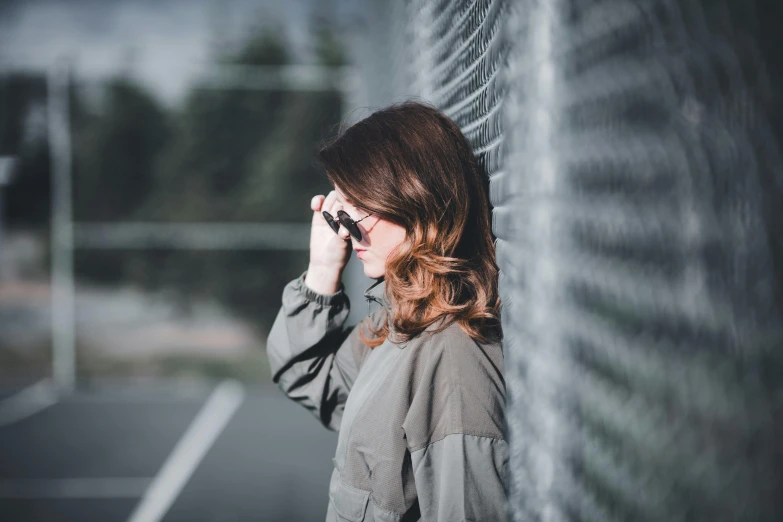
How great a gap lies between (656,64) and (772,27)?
0.24 ft

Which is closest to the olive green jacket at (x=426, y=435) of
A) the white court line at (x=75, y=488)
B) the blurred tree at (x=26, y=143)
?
the white court line at (x=75, y=488)

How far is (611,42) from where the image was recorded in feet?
1.68

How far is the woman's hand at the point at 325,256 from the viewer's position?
4.83 ft

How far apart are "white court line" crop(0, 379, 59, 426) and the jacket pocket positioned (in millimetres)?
5091

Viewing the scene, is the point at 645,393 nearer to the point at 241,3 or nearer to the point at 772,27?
the point at 772,27

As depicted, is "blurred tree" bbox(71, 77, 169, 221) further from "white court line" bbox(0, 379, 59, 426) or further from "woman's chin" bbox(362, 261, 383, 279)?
"woman's chin" bbox(362, 261, 383, 279)

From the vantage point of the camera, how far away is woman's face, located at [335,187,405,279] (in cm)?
122

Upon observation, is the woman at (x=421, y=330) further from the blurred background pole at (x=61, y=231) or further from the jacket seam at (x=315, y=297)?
the blurred background pole at (x=61, y=231)

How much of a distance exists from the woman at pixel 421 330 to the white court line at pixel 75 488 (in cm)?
314

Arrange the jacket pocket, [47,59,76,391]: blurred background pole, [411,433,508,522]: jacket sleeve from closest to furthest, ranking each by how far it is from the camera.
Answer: [411,433,508,522]: jacket sleeve < the jacket pocket < [47,59,76,391]: blurred background pole

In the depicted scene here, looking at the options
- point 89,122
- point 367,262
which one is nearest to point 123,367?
point 89,122

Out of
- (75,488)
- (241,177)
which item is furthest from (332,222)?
(241,177)

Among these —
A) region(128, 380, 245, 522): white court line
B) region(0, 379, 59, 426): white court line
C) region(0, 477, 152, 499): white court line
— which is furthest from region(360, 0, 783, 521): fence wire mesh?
region(0, 379, 59, 426): white court line

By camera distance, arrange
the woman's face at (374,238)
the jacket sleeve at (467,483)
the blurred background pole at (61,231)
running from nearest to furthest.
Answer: the jacket sleeve at (467,483)
the woman's face at (374,238)
the blurred background pole at (61,231)
